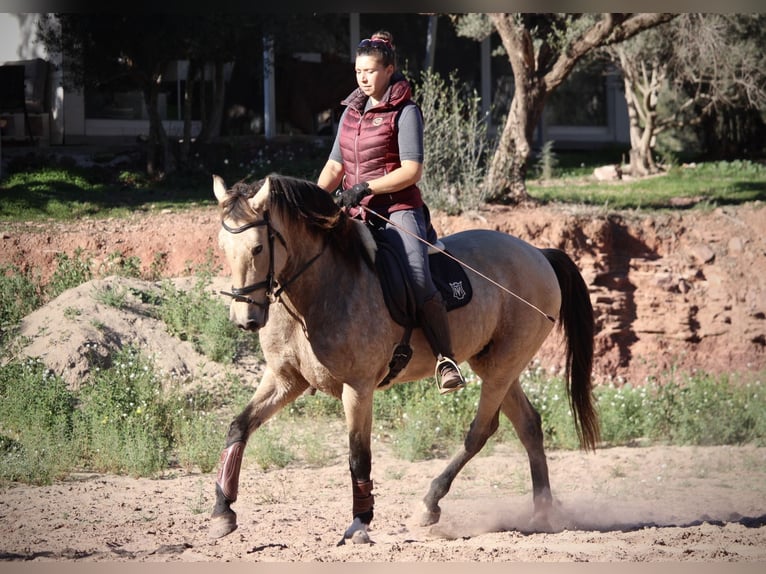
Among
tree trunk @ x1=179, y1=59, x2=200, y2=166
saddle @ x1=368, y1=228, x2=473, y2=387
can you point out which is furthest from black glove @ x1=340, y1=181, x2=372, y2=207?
tree trunk @ x1=179, y1=59, x2=200, y2=166

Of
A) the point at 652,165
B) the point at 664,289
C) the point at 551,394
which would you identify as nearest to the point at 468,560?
the point at 551,394

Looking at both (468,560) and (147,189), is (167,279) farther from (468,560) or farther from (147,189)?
(468,560)

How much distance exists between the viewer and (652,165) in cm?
2038

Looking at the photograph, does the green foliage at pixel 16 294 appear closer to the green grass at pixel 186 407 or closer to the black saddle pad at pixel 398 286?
the green grass at pixel 186 407

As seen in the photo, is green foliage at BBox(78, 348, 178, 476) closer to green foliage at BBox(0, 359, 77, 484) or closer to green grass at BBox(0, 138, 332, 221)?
green foliage at BBox(0, 359, 77, 484)

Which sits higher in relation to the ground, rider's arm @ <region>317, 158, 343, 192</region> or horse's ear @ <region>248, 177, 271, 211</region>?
rider's arm @ <region>317, 158, 343, 192</region>

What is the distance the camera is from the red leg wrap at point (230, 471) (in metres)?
5.67

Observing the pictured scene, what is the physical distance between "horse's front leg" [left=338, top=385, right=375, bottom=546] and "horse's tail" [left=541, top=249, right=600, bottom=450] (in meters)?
2.64

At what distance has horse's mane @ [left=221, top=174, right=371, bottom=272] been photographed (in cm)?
528

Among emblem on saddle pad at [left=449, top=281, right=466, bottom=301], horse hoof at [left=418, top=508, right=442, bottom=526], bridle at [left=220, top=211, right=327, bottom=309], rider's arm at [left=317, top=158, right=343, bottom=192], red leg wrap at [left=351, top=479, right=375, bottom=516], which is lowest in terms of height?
horse hoof at [left=418, top=508, right=442, bottom=526]

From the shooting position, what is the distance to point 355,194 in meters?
5.77

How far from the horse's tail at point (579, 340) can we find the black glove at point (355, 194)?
255cm

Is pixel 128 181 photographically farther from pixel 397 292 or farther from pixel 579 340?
pixel 397 292

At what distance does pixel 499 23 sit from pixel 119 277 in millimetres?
6469
